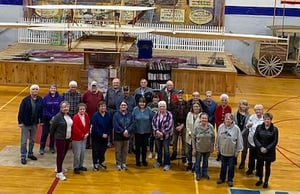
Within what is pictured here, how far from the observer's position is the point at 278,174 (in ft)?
32.7

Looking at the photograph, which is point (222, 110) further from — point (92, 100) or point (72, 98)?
point (72, 98)

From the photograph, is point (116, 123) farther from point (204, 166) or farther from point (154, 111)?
point (204, 166)

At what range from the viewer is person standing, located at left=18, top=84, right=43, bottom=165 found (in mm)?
9555

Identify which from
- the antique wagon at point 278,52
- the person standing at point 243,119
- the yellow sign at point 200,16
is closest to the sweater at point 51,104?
the person standing at point 243,119

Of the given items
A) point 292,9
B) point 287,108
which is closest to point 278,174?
point 287,108

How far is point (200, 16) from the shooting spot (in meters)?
20.0

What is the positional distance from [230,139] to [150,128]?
1512 millimetres

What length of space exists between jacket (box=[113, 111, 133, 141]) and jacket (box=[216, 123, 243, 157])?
1.60m

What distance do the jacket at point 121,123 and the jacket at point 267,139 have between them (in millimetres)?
2161

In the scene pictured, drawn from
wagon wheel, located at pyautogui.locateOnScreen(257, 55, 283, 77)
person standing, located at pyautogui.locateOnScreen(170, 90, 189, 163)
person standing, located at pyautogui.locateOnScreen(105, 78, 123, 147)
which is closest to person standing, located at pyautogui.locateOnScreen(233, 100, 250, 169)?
person standing, located at pyautogui.locateOnScreen(170, 90, 189, 163)

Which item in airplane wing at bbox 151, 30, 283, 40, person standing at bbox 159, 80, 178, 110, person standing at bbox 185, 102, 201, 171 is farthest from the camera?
airplane wing at bbox 151, 30, 283, 40

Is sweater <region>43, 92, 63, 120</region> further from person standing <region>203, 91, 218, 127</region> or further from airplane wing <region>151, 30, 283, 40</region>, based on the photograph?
airplane wing <region>151, 30, 283, 40</region>

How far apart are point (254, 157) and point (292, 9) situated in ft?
38.8

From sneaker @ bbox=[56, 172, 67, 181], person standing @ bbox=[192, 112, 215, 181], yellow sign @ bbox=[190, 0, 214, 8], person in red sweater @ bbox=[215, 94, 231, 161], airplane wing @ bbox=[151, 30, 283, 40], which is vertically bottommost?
sneaker @ bbox=[56, 172, 67, 181]
